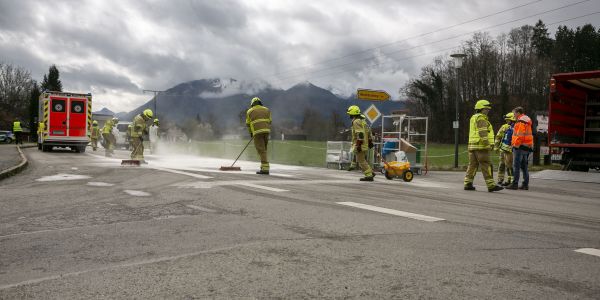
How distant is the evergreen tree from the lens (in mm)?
80688

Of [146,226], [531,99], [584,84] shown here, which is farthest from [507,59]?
[146,226]

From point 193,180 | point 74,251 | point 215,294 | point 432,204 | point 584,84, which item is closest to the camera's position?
point 215,294

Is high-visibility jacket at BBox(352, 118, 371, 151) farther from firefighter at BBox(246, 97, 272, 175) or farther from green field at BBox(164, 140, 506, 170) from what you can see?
green field at BBox(164, 140, 506, 170)

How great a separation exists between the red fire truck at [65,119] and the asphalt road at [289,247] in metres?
19.6

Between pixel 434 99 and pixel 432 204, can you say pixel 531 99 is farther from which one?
pixel 432 204

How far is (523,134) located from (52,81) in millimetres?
84179

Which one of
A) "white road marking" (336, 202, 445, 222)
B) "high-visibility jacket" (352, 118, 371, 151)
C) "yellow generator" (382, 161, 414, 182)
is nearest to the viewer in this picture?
"white road marking" (336, 202, 445, 222)

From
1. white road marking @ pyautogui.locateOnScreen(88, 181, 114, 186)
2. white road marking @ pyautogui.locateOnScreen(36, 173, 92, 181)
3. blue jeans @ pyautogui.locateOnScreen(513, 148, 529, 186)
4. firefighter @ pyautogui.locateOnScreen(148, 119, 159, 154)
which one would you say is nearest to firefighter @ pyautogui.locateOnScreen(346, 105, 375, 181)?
blue jeans @ pyautogui.locateOnScreen(513, 148, 529, 186)

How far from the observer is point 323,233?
16.4 feet

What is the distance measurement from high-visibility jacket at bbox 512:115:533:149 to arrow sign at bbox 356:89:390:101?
6.19 metres

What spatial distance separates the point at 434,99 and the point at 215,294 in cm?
6731

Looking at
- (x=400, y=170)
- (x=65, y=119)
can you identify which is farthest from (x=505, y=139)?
(x=65, y=119)

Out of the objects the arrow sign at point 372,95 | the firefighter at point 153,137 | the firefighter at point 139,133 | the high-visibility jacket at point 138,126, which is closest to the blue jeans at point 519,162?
the arrow sign at point 372,95

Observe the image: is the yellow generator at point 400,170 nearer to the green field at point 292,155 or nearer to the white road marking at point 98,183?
the white road marking at point 98,183
